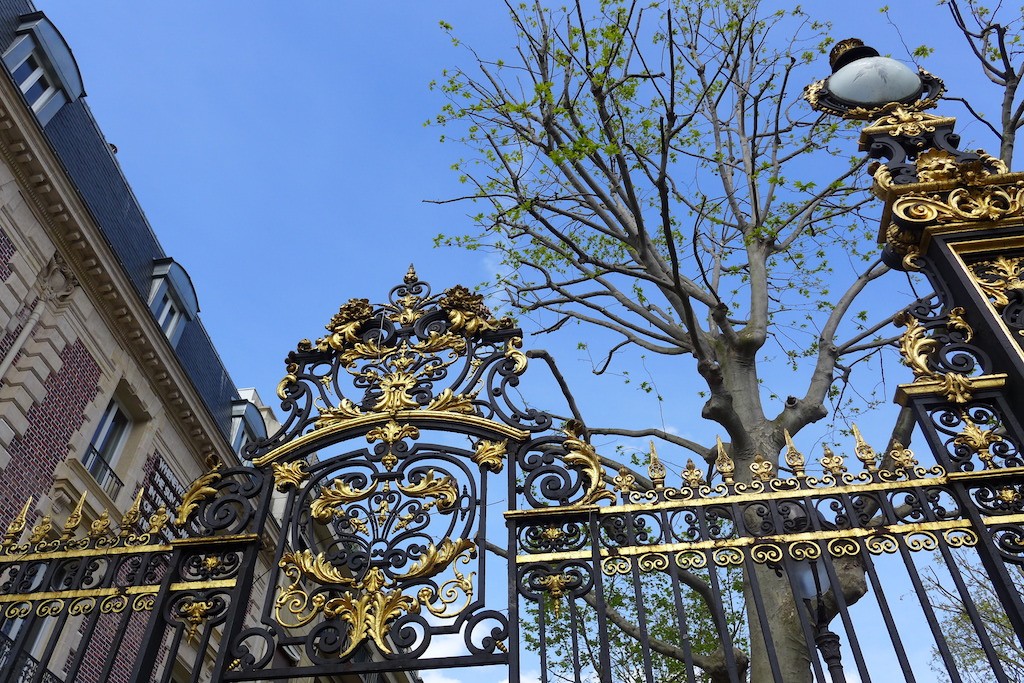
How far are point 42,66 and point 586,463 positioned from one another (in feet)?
44.7

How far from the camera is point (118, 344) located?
1499 centimetres

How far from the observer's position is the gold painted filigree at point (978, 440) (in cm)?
417

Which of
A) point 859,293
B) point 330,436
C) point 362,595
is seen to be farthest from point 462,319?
point 859,293

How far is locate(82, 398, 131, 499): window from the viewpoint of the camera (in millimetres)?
14039

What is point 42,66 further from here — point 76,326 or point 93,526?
point 93,526

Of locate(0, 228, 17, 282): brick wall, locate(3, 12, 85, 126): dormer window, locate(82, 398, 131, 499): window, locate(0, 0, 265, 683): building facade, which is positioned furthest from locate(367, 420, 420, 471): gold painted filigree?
locate(3, 12, 85, 126): dormer window

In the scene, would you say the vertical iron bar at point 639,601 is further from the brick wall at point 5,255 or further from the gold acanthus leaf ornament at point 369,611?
the brick wall at point 5,255

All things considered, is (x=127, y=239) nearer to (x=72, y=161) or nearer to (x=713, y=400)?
(x=72, y=161)

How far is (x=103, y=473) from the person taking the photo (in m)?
14.2

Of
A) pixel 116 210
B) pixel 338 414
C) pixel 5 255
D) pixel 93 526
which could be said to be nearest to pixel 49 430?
pixel 5 255

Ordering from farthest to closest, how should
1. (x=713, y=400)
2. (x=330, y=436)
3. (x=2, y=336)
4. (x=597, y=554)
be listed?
(x=2, y=336), (x=713, y=400), (x=330, y=436), (x=597, y=554)

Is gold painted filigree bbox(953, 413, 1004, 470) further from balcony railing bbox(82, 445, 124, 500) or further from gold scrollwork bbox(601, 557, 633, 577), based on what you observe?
balcony railing bbox(82, 445, 124, 500)

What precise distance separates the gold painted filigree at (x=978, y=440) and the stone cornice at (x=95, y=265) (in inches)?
491

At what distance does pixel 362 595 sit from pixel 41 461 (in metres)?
10.1
